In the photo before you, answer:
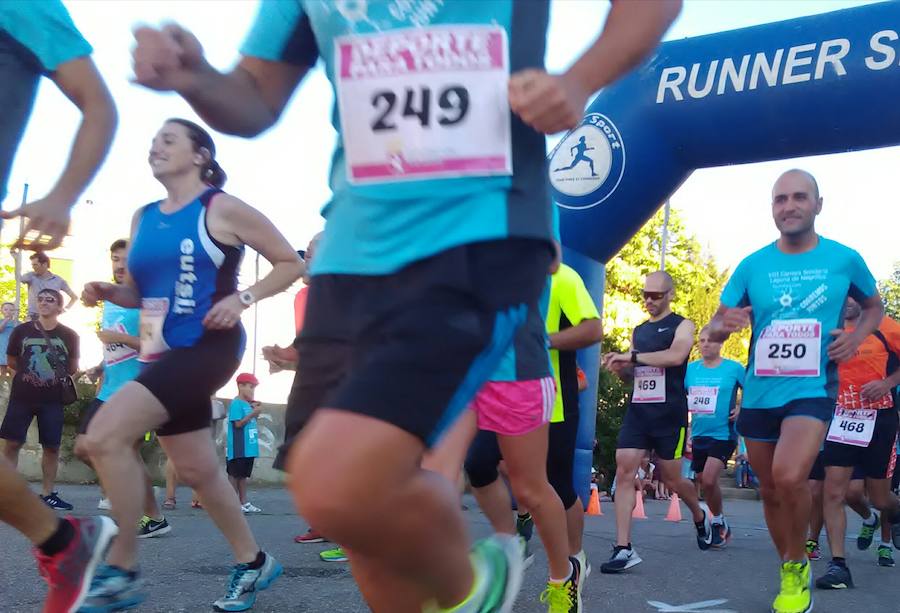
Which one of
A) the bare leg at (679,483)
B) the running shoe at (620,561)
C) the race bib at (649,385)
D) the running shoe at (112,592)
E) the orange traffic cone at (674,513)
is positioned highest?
the race bib at (649,385)

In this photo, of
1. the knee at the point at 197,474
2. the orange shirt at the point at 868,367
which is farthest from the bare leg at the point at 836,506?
the knee at the point at 197,474

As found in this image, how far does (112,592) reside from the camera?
3447 mm

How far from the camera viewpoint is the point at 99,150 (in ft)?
8.86

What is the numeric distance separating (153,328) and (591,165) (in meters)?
5.28

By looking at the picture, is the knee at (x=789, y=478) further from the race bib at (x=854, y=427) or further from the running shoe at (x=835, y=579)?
the race bib at (x=854, y=427)

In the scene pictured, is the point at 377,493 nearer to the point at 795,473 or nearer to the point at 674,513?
the point at 795,473

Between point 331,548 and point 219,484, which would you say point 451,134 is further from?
point 331,548

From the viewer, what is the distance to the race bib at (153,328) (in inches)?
156

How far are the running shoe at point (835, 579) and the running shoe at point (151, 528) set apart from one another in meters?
3.88

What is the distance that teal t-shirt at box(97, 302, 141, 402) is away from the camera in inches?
249

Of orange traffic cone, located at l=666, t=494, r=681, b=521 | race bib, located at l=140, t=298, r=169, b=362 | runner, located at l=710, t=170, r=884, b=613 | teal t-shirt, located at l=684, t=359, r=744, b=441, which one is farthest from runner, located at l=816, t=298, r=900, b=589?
race bib, located at l=140, t=298, r=169, b=362

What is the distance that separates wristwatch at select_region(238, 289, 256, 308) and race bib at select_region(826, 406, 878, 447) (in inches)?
180

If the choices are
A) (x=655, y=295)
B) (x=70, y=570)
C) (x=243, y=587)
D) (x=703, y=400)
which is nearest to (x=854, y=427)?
(x=655, y=295)

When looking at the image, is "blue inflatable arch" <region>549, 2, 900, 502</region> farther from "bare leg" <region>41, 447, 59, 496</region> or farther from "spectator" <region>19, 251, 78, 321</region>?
"bare leg" <region>41, 447, 59, 496</region>
